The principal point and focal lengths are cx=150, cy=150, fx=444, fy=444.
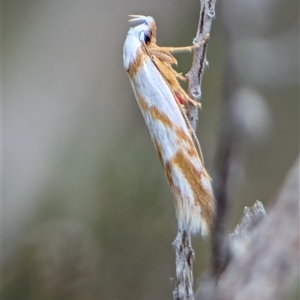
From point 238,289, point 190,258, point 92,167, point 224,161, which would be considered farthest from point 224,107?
point 92,167

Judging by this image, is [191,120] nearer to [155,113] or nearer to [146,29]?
[155,113]

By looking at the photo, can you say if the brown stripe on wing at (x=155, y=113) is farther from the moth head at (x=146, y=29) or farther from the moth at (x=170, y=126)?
the moth head at (x=146, y=29)

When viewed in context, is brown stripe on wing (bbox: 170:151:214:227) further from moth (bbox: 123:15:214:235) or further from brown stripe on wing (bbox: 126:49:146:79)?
brown stripe on wing (bbox: 126:49:146:79)

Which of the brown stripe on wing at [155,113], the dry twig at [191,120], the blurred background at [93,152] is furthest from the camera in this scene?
the blurred background at [93,152]

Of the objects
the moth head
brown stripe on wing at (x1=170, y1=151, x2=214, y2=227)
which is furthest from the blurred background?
brown stripe on wing at (x1=170, y1=151, x2=214, y2=227)

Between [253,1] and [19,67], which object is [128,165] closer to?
[19,67]

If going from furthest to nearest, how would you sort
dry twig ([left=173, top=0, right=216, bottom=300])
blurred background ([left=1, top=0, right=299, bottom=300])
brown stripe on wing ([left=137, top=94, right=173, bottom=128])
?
blurred background ([left=1, top=0, right=299, bottom=300]) < brown stripe on wing ([left=137, top=94, right=173, bottom=128]) < dry twig ([left=173, top=0, right=216, bottom=300])

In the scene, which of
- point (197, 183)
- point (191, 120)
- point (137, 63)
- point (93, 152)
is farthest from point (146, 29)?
point (93, 152)

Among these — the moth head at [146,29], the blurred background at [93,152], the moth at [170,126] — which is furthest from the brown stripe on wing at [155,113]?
the blurred background at [93,152]
